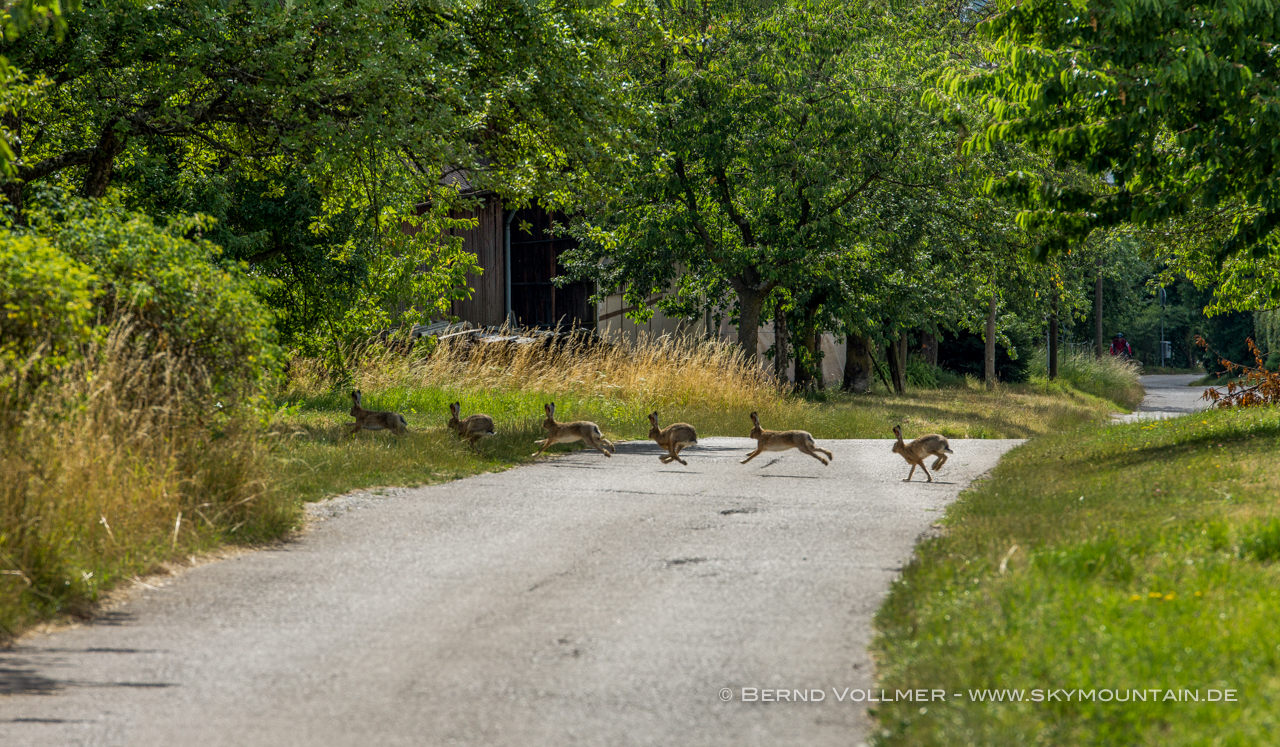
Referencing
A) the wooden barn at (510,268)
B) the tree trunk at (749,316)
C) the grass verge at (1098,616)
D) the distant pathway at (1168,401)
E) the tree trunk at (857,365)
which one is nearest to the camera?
the grass verge at (1098,616)

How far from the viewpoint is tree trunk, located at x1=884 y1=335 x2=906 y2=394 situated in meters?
36.2

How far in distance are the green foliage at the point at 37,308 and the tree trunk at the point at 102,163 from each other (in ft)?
27.0

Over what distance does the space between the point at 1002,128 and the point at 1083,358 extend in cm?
4379

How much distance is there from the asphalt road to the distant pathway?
22.7 meters

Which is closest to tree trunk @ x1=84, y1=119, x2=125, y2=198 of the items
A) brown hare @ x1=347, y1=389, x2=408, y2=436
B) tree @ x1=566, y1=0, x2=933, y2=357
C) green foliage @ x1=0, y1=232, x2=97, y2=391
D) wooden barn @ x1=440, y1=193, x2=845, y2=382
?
brown hare @ x1=347, y1=389, x2=408, y2=436

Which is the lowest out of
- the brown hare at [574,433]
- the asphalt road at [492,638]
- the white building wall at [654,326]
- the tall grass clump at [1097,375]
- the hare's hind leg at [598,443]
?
the tall grass clump at [1097,375]

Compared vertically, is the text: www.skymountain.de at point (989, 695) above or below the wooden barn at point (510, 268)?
below

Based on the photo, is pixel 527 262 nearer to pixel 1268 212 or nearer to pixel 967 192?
pixel 967 192

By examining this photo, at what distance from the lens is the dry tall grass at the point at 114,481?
21.9 ft

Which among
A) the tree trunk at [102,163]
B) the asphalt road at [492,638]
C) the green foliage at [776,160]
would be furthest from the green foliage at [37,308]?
the green foliage at [776,160]

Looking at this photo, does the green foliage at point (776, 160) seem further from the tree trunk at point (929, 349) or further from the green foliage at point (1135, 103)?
the tree trunk at point (929, 349)

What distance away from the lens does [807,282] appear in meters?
25.9

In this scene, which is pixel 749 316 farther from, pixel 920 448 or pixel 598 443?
pixel 920 448

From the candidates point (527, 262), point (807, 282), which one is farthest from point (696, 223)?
point (527, 262)
